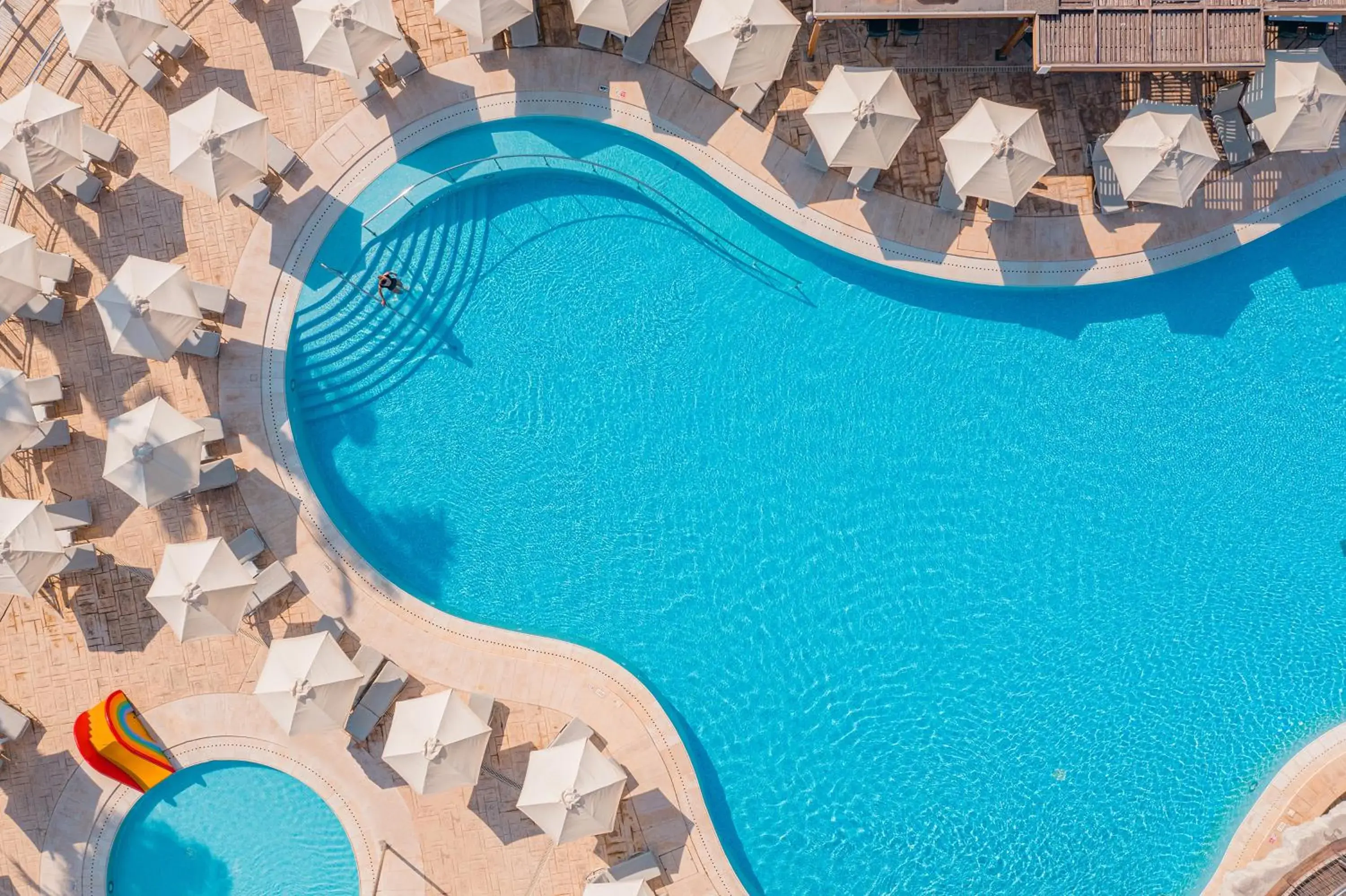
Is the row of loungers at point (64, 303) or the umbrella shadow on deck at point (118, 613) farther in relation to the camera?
the umbrella shadow on deck at point (118, 613)

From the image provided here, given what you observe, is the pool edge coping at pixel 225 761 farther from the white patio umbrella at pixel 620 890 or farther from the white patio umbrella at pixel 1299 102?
the white patio umbrella at pixel 1299 102

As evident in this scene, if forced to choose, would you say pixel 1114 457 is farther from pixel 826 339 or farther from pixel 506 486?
pixel 506 486

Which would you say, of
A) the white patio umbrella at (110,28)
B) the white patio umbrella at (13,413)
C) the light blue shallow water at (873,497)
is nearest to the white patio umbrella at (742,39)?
the light blue shallow water at (873,497)

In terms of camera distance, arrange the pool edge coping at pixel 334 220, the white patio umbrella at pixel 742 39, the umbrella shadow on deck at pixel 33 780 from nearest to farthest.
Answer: the white patio umbrella at pixel 742 39
the pool edge coping at pixel 334 220
the umbrella shadow on deck at pixel 33 780

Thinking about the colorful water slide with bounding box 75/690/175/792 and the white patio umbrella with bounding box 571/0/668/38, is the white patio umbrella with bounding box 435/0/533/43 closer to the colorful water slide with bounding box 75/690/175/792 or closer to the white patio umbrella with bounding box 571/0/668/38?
the white patio umbrella with bounding box 571/0/668/38

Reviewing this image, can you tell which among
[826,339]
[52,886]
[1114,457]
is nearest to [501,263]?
[826,339]

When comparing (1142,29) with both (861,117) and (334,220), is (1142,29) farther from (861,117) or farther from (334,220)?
(334,220)
